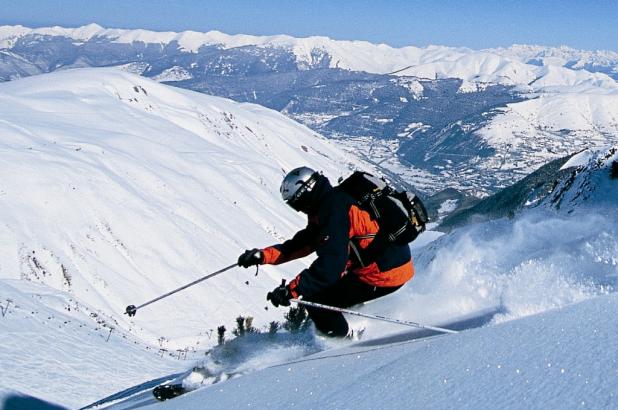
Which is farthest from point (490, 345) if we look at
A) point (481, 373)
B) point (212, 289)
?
point (212, 289)

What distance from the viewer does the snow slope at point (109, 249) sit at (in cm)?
1377

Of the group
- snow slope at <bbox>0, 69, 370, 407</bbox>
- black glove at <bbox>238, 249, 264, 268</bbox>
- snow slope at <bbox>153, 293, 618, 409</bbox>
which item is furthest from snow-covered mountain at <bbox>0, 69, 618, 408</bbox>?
black glove at <bbox>238, 249, 264, 268</bbox>

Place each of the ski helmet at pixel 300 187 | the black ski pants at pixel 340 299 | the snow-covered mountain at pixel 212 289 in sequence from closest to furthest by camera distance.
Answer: the snow-covered mountain at pixel 212 289 < the ski helmet at pixel 300 187 < the black ski pants at pixel 340 299

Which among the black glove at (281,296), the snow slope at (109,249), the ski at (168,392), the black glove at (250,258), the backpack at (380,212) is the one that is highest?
the backpack at (380,212)

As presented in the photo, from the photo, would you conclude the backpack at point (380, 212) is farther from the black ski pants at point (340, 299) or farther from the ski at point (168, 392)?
the ski at point (168, 392)

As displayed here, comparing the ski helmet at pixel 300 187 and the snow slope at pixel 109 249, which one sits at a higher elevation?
the ski helmet at pixel 300 187

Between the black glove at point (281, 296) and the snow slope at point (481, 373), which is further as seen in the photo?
the black glove at point (281, 296)

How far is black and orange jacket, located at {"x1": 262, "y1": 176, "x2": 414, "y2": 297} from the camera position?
707 centimetres

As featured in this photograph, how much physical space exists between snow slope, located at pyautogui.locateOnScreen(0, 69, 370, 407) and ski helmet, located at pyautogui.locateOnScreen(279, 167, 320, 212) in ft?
20.6

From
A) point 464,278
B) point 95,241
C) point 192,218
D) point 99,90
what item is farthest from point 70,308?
point 99,90

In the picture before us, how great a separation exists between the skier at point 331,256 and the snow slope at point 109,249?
18.3ft

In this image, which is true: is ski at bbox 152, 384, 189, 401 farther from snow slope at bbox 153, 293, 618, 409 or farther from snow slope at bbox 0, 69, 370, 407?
snow slope at bbox 0, 69, 370, 407

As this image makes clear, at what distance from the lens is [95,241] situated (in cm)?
4297

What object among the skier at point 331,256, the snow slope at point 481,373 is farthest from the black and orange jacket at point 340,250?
the snow slope at point 481,373
